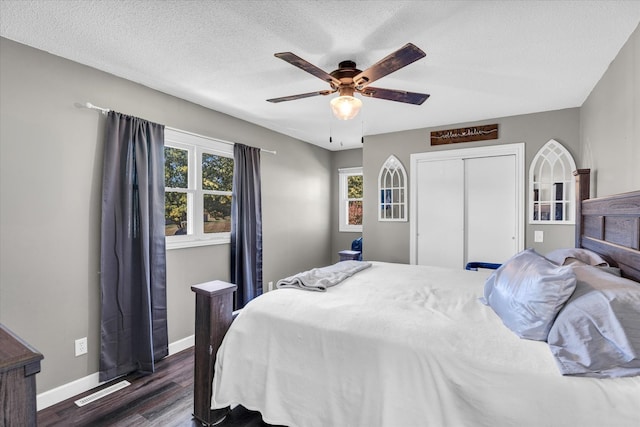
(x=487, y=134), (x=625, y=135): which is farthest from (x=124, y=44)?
(x=487, y=134)

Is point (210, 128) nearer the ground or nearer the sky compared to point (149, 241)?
nearer the sky

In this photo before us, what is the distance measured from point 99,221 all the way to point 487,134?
4.11 meters

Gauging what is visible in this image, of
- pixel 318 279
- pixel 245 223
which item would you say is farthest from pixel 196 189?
pixel 318 279

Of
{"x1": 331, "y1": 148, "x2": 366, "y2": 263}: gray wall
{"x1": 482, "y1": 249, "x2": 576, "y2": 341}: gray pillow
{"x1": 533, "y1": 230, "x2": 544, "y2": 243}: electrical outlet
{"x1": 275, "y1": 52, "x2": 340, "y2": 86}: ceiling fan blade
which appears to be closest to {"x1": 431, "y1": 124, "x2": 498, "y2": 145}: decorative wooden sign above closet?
{"x1": 533, "y1": 230, "x2": 544, "y2": 243}: electrical outlet

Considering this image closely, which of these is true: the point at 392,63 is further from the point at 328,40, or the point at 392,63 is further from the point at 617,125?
the point at 617,125

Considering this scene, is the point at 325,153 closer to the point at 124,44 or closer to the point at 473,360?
the point at 124,44

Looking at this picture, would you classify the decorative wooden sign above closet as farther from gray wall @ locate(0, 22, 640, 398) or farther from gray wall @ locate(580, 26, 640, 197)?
gray wall @ locate(580, 26, 640, 197)

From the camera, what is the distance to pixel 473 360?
4.36ft

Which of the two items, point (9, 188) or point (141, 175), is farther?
point (141, 175)

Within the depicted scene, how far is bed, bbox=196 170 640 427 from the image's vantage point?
1186 mm

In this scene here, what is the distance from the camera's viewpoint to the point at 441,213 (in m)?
4.15

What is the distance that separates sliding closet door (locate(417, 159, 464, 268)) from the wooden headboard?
4.69ft

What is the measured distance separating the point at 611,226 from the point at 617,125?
2.59ft

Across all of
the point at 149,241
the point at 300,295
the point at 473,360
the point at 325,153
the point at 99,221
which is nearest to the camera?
the point at 473,360
